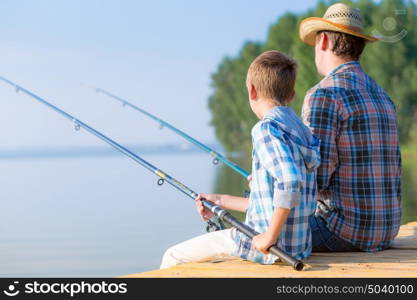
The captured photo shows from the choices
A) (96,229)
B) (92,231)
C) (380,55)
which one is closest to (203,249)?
(92,231)

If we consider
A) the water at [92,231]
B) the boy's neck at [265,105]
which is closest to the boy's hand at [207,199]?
the boy's neck at [265,105]

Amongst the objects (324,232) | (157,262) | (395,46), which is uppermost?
(395,46)

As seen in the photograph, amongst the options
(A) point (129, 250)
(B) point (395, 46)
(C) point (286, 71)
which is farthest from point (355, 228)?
(B) point (395, 46)

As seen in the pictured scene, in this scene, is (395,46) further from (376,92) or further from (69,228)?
(376,92)

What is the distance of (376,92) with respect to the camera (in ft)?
13.0

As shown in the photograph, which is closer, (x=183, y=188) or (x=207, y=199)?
(x=207, y=199)

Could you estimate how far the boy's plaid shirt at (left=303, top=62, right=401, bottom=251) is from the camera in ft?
12.5

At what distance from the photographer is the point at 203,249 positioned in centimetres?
397

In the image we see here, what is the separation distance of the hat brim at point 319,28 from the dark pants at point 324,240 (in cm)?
92

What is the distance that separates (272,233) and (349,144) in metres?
0.69

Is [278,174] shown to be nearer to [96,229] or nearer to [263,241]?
[263,241]

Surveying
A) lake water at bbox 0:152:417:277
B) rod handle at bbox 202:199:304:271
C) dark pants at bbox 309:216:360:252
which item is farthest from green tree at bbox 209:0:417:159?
rod handle at bbox 202:199:304:271

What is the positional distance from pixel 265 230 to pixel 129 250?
5.82 meters

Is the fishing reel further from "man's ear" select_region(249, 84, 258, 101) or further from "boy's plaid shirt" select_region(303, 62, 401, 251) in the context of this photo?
"man's ear" select_region(249, 84, 258, 101)
